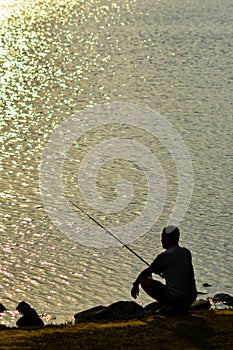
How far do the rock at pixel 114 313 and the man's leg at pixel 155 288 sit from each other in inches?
25.0

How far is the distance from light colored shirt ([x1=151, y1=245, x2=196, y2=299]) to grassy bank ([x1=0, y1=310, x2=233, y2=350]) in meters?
0.41

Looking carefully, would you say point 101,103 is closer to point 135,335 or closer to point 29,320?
Result: point 29,320

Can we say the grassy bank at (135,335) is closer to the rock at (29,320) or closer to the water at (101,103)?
the rock at (29,320)

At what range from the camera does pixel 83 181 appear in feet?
89.3

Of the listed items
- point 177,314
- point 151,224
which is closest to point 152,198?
point 151,224

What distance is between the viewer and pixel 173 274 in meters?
13.2

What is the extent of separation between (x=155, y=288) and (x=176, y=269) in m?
0.53

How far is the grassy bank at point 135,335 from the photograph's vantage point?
11914mm

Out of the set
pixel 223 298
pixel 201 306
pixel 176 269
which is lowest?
pixel 176 269

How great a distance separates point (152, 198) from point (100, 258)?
455 cm

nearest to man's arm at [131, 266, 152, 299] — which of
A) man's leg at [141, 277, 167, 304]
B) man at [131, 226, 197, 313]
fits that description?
man at [131, 226, 197, 313]

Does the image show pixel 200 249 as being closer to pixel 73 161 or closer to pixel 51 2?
pixel 73 161

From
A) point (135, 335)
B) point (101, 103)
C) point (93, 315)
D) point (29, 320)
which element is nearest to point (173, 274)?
point (135, 335)

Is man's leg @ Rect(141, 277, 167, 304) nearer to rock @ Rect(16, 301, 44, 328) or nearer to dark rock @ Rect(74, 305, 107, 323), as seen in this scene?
dark rock @ Rect(74, 305, 107, 323)
